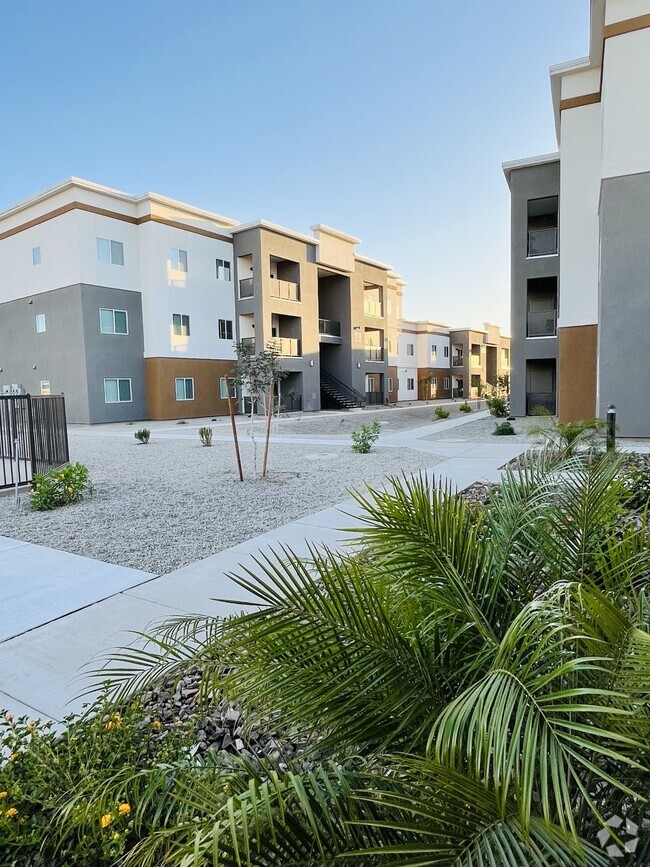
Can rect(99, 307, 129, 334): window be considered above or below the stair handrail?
above

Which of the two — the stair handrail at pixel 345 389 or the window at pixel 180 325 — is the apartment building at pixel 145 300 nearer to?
the window at pixel 180 325

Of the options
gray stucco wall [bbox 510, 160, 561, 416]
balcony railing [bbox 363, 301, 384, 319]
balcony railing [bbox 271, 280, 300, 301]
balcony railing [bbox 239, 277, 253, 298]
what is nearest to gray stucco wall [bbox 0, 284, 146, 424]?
balcony railing [bbox 239, 277, 253, 298]

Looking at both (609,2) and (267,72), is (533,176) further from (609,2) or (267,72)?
(267,72)

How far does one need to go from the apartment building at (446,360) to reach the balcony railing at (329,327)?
13358 millimetres

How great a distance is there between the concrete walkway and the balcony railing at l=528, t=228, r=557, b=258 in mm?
19834

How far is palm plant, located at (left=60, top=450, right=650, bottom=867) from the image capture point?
44.1 inches

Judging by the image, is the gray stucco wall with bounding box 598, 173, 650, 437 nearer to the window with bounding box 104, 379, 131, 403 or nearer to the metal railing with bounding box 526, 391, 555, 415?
the metal railing with bounding box 526, 391, 555, 415

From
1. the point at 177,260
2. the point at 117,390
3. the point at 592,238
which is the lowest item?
the point at 117,390

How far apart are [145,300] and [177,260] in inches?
104

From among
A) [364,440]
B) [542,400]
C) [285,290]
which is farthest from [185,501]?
[285,290]

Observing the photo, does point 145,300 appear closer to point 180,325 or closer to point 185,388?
point 180,325

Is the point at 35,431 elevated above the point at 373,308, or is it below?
below

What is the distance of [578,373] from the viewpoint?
57.2 ft

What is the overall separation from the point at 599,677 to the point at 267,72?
66.2 ft
